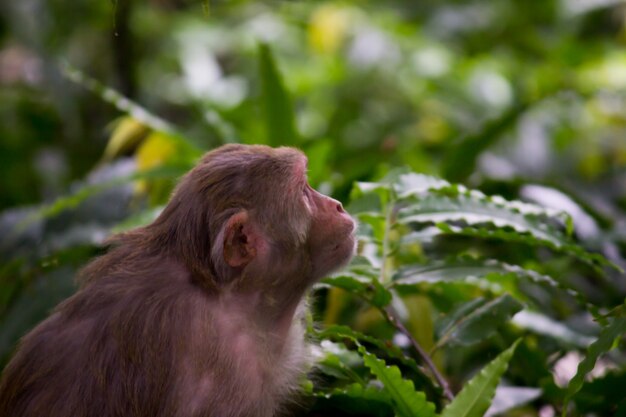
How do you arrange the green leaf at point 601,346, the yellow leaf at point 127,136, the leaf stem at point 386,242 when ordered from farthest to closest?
the yellow leaf at point 127,136, the leaf stem at point 386,242, the green leaf at point 601,346

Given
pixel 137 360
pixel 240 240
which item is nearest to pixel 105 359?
pixel 137 360

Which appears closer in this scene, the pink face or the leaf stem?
the pink face

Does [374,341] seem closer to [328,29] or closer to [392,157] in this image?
[392,157]

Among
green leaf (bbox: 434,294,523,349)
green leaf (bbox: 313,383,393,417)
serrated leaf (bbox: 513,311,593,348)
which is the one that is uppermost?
green leaf (bbox: 434,294,523,349)

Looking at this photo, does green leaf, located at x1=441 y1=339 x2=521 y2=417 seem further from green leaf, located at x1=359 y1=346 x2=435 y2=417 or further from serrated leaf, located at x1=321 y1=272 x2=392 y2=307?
serrated leaf, located at x1=321 y1=272 x2=392 y2=307

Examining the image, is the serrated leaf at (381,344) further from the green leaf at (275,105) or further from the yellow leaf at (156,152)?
the yellow leaf at (156,152)

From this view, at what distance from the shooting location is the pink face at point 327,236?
6.84 ft

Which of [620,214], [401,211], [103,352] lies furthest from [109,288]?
[620,214]

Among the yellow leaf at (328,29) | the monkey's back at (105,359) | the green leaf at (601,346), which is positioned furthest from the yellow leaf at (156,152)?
the yellow leaf at (328,29)

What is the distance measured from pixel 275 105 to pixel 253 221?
1.41 metres

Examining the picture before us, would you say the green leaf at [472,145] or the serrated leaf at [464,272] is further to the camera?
the green leaf at [472,145]

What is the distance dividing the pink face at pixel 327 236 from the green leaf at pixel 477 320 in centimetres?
37

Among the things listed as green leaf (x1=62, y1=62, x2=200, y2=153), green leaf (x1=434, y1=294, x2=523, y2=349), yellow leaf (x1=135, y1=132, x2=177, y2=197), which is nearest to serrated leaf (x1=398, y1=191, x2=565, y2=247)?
green leaf (x1=434, y1=294, x2=523, y2=349)

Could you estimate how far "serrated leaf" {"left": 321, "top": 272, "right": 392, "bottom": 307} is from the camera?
7.19ft
